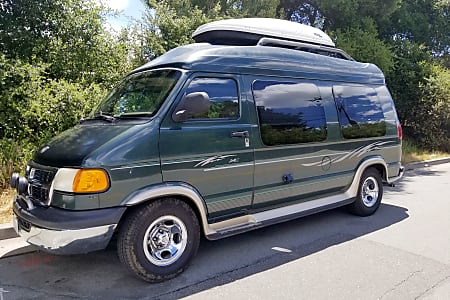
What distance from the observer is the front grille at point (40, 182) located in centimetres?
333

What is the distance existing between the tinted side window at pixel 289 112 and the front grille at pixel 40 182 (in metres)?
2.29

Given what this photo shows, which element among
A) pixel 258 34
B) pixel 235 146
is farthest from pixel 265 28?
pixel 235 146

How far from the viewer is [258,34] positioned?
4988mm

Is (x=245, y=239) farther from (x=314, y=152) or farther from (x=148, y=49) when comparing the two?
(x=148, y=49)

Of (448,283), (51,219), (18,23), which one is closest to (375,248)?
(448,283)

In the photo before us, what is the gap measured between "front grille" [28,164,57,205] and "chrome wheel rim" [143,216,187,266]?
997mm

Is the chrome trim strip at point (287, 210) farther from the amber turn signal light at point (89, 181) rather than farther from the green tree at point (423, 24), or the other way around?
the green tree at point (423, 24)

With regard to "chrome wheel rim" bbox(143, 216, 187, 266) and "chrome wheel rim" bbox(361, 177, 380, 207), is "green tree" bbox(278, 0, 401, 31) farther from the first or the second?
"chrome wheel rim" bbox(143, 216, 187, 266)

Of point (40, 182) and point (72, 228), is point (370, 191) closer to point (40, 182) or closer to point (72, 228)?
point (72, 228)

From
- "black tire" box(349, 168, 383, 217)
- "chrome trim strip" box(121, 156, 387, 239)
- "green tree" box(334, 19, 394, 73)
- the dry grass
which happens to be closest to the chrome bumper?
"chrome trim strip" box(121, 156, 387, 239)

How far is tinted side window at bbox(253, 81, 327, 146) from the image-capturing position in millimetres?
4301

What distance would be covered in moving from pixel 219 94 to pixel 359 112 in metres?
2.60

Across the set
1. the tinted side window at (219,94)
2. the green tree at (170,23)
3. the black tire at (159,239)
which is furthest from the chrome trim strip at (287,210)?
the green tree at (170,23)

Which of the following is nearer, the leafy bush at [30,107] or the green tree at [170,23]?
the leafy bush at [30,107]
